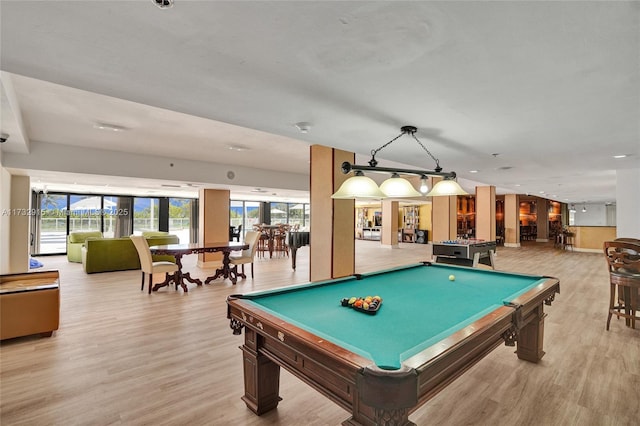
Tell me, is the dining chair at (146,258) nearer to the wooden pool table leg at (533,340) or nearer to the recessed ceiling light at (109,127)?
the recessed ceiling light at (109,127)

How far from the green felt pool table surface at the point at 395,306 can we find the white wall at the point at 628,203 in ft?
13.3

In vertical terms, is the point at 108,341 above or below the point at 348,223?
below

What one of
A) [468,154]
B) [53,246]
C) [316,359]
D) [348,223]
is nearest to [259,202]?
[53,246]

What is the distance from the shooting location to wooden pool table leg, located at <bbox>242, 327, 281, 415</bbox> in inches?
84.4

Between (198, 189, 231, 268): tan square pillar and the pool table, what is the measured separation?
641 cm

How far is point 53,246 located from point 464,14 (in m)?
14.2

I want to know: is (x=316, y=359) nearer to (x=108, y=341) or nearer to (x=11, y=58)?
(x=11, y=58)

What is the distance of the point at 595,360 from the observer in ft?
9.79

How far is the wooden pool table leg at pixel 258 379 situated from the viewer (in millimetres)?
2145

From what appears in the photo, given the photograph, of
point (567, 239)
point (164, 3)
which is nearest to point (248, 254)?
point (164, 3)

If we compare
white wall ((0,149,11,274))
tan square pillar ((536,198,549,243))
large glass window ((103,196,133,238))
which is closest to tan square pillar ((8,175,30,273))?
white wall ((0,149,11,274))

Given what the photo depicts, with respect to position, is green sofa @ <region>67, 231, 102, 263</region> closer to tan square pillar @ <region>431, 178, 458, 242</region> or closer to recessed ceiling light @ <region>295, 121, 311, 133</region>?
recessed ceiling light @ <region>295, 121, 311, 133</region>

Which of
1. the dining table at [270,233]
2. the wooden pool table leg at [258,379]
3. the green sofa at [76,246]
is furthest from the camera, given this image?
the dining table at [270,233]

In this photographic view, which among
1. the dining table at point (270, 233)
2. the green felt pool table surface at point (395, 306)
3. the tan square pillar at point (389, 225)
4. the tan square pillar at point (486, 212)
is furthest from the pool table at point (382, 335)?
the tan square pillar at point (389, 225)
